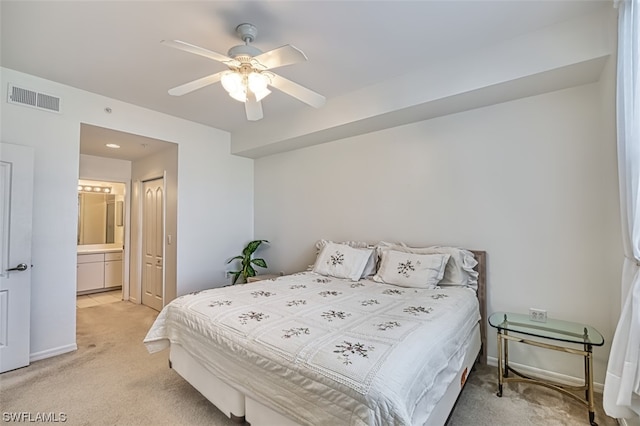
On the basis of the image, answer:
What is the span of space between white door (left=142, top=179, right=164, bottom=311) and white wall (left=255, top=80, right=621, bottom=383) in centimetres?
275

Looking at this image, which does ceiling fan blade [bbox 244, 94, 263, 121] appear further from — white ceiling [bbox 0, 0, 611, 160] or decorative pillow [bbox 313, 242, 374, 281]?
decorative pillow [bbox 313, 242, 374, 281]

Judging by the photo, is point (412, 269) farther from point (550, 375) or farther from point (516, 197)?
point (550, 375)

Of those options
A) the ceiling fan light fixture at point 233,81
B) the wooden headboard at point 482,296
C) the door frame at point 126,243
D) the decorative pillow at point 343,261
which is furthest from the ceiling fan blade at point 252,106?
the door frame at point 126,243

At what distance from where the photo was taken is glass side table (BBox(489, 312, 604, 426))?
78.0 inches

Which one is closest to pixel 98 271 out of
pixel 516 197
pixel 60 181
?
pixel 60 181

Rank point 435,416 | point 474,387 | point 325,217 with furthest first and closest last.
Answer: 1. point 325,217
2. point 474,387
3. point 435,416

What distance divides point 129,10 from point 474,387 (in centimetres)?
370

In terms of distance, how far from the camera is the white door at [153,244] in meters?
4.43

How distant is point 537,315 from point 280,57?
2803 millimetres

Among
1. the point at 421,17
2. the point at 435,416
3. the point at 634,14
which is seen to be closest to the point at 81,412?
the point at 435,416

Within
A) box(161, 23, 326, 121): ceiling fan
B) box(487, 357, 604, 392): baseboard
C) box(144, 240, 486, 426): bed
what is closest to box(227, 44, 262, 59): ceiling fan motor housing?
box(161, 23, 326, 121): ceiling fan

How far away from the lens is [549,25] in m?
2.16

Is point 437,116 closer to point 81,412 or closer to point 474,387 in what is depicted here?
point 474,387

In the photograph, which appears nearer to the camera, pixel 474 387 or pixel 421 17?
pixel 421 17
